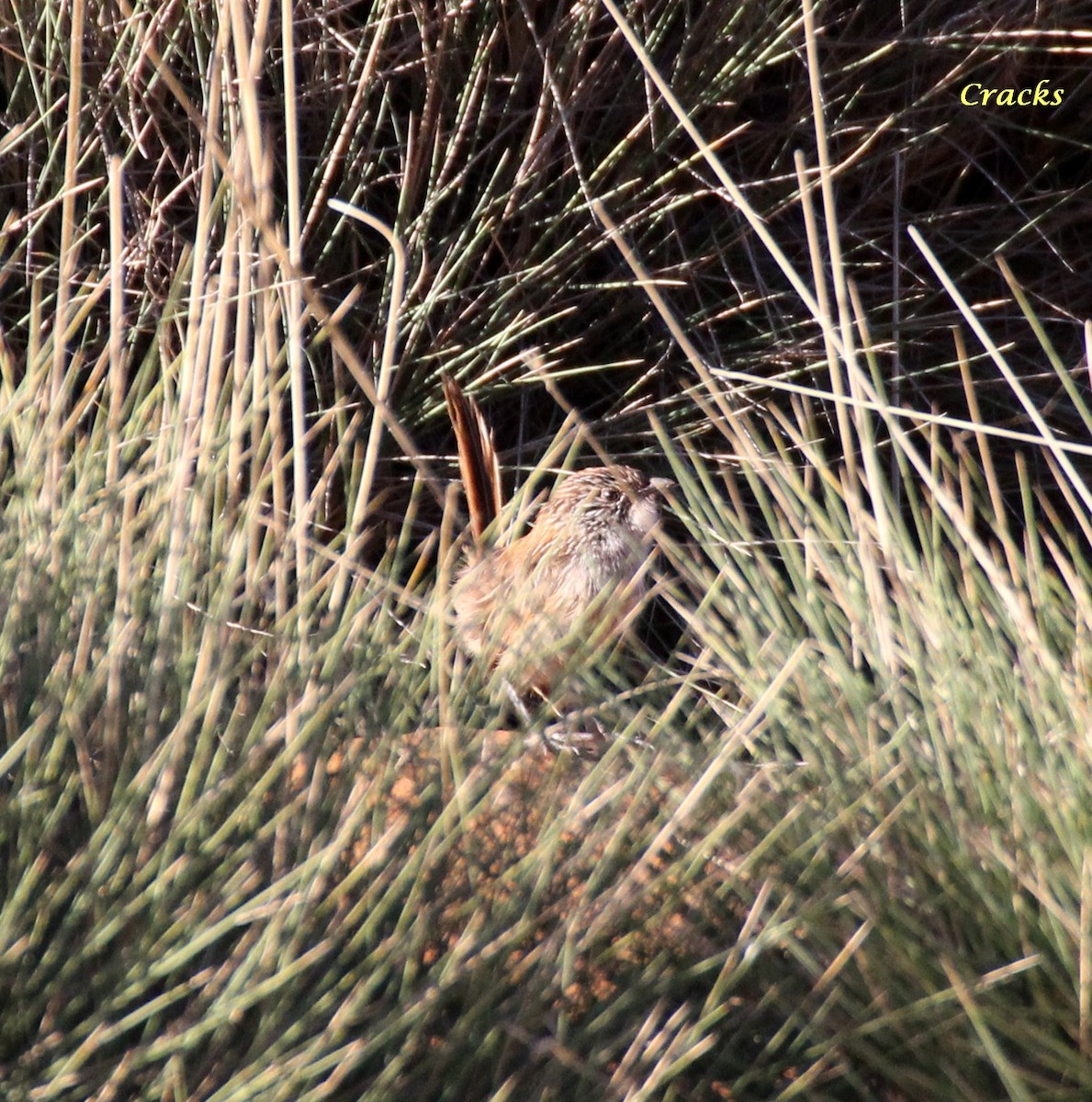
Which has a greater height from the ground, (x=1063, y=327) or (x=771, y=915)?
(x=771, y=915)

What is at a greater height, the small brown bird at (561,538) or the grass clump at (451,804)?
the grass clump at (451,804)

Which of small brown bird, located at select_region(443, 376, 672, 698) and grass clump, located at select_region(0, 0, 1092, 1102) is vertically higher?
grass clump, located at select_region(0, 0, 1092, 1102)

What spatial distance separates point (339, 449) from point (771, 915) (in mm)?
710

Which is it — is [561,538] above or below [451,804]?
below

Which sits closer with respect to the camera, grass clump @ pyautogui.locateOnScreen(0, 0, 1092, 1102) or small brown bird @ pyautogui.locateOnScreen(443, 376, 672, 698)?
grass clump @ pyautogui.locateOnScreen(0, 0, 1092, 1102)

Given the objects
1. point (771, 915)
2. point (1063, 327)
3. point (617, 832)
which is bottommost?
point (1063, 327)

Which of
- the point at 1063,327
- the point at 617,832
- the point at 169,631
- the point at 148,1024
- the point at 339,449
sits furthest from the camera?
the point at 1063,327

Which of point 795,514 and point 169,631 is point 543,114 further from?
point 169,631

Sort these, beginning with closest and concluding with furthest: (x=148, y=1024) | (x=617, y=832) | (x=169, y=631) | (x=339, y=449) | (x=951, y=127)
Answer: (x=148, y=1024) → (x=617, y=832) → (x=169, y=631) → (x=339, y=449) → (x=951, y=127)

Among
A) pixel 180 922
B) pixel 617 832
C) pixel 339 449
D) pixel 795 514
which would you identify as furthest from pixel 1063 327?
pixel 180 922

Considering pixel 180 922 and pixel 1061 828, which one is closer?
pixel 180 922

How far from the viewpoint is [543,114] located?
2.80 meters

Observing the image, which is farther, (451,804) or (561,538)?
(561,538)

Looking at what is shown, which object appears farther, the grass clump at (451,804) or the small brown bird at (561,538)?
the small brown bird at (561,538)
